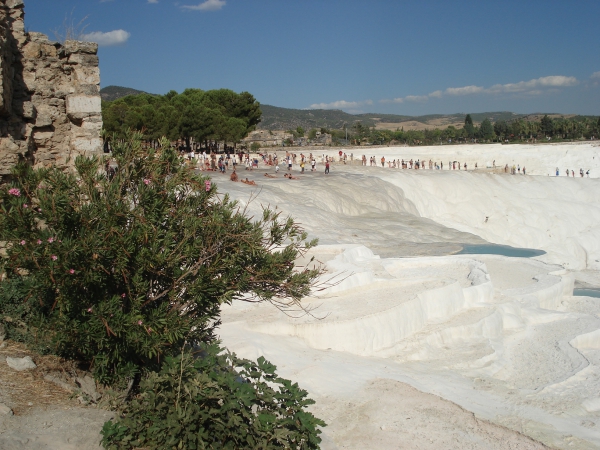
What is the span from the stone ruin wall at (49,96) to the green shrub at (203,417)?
3.77 metres

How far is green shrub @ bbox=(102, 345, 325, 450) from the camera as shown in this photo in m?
4.33

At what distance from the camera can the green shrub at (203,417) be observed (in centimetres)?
433

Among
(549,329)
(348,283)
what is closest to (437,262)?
(549,329)

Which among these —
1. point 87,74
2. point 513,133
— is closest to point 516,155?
point 513,133

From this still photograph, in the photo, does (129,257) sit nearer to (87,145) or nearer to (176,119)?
(87,145)

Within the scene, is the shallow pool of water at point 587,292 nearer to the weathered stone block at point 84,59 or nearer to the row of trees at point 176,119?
the weathered stone block at point 84,59

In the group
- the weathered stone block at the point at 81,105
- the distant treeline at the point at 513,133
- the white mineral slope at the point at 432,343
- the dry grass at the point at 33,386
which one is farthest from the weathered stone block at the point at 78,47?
the distant treeline at the point at 513,133

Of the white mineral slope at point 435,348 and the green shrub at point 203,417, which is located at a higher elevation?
the green shrub at point 203,417

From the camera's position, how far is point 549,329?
1344 centimetres

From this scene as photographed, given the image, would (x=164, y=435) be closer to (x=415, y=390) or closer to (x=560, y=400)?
(x=415, y=390)

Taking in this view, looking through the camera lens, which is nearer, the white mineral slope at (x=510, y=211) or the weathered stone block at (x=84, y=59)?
the weathered stone block at (x=84, y=59)

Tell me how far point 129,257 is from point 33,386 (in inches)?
63.0

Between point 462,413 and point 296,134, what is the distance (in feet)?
275

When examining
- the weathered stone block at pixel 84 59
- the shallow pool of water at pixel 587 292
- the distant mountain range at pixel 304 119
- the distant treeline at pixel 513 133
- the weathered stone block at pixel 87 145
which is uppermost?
the distant mountain range at pixel 304 119
